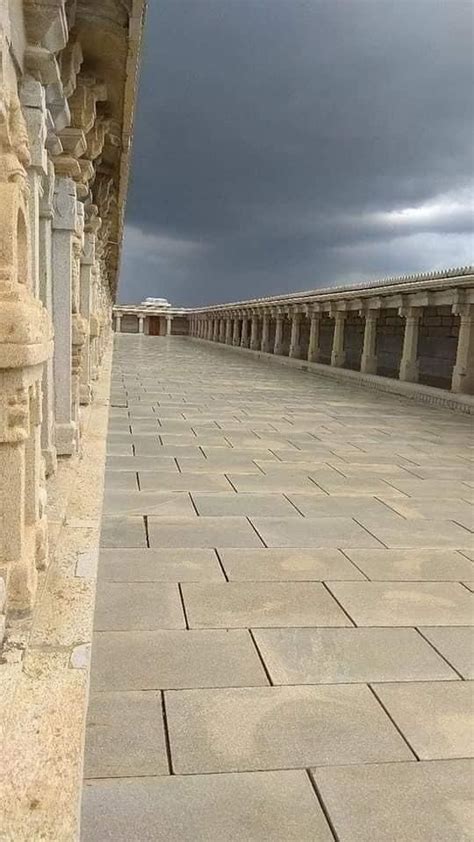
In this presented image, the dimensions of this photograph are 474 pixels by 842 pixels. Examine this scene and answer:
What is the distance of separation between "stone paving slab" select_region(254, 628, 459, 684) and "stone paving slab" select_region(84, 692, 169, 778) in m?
0.60

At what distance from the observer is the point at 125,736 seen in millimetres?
2416

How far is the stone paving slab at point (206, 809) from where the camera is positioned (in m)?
2.00

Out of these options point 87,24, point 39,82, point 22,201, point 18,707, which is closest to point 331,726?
point 18,707

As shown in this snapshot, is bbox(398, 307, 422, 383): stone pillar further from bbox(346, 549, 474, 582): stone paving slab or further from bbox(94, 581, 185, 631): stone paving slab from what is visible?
bbox(94, 581, 185, 631): stone paving slab

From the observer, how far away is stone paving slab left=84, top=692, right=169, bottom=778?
7.41 ft

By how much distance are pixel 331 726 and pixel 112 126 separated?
19.8 feet

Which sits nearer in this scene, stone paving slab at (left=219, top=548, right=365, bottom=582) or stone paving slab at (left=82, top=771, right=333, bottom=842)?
stone paving slab at (left=82, top=771, right=333, bottom=842)

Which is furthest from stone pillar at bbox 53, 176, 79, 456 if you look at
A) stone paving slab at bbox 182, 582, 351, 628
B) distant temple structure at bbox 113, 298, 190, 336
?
distant temple structure at bbox 113, 298, 190, 336

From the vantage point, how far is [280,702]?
270 centimetres

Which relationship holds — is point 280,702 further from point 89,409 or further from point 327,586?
point 89,409

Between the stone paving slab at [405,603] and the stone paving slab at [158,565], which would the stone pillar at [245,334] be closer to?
the stone paving slab at [158,565]

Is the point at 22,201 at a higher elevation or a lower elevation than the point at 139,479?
higher

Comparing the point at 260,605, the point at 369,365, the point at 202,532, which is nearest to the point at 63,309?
the point at 202,532

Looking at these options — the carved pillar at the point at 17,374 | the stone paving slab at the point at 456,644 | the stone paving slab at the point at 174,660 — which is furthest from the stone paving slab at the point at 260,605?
the carved pillar at the point at 17,374
